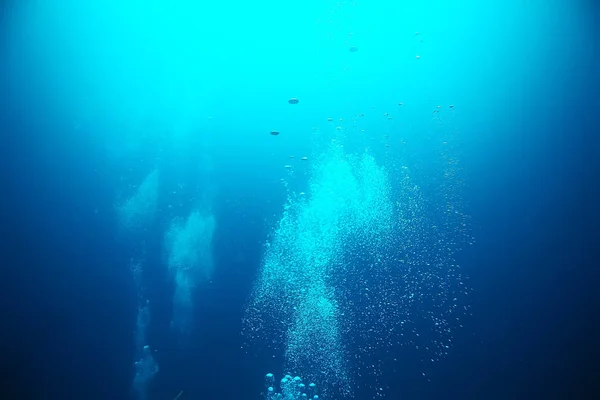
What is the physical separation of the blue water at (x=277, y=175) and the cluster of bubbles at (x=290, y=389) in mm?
162

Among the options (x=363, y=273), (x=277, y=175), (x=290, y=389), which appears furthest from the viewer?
(x=277, y=175)

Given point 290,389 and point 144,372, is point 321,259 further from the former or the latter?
point 144,372

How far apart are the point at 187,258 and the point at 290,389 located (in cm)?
270

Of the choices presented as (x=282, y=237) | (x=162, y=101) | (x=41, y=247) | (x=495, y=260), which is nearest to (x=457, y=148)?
(x=495, y=260)

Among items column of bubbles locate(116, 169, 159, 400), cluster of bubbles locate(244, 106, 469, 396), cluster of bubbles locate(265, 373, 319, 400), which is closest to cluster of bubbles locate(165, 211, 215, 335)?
column of bubbles locate(116, 169, 159, 400)

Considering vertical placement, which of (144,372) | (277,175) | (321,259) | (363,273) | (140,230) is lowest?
(144,372)

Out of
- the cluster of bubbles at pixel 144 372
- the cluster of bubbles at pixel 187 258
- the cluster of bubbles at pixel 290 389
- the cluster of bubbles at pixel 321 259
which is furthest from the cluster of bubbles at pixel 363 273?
the cluster of bubbles at pixel 144 372

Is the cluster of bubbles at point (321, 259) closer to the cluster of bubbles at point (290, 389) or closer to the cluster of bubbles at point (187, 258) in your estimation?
the cluster of bubbles at point (290, 389)

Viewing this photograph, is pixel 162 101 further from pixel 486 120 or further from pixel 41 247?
pixel 486 120

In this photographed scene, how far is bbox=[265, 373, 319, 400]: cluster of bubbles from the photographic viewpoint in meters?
4.96

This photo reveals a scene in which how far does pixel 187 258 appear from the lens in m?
5.44

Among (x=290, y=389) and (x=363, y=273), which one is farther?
(x=363, y=273)

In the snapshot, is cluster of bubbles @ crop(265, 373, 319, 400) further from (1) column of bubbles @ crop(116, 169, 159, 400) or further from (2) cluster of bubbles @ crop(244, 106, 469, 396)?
(1) column of bubbles @ crop(116, 169, 159, 400)

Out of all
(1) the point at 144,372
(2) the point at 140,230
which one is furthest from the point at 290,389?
(2) the point at 140,230
